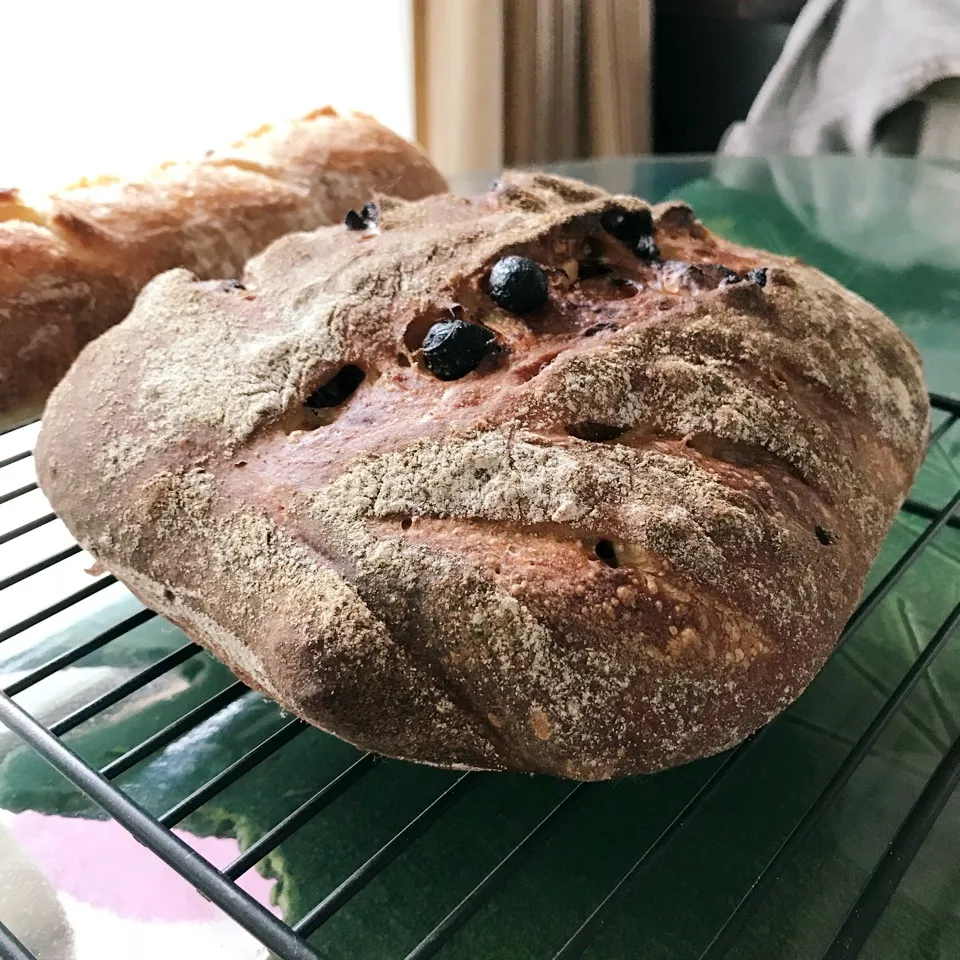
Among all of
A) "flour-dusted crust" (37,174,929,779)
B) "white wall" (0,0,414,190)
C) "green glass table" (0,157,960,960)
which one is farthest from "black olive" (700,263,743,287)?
"white wall" (0,0,414,190)

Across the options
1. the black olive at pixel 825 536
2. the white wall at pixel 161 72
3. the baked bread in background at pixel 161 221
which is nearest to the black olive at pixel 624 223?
the black olive at pixel 825 536

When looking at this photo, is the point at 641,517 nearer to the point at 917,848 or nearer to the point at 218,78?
the point at 917,848

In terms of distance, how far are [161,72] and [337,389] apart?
139 centimetres

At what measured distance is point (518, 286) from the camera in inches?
34.4

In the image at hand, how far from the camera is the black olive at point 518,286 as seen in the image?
0.88 meters

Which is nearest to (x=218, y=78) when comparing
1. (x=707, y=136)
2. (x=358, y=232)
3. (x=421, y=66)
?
(x=421, y=66)

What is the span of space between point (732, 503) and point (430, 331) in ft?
0.97

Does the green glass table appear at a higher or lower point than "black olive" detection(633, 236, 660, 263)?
lower

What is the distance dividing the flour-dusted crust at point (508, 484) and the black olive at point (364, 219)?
52 mm

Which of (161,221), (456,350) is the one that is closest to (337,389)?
(456,350)

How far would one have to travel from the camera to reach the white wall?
1779 mm

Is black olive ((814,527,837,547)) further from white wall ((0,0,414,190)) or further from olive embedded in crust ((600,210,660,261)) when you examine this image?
white wall ((0,0,414,190))

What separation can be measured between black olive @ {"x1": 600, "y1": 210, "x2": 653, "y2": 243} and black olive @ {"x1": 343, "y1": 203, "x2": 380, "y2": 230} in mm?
242

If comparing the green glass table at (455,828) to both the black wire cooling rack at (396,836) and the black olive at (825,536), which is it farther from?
the black olive at (825,536)
